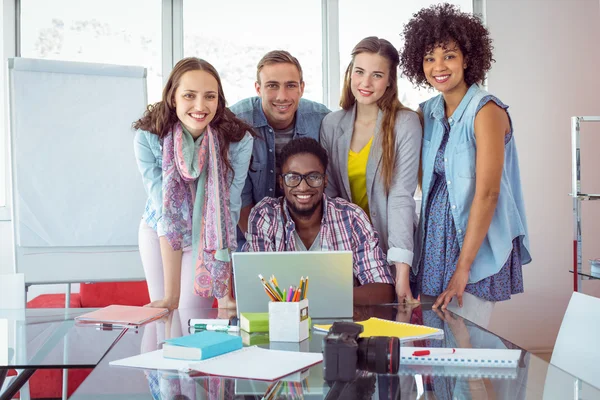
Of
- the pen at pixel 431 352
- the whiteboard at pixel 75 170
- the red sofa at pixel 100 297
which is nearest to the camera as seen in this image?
the pen at pixel 431 352

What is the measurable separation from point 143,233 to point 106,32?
2.34 metres

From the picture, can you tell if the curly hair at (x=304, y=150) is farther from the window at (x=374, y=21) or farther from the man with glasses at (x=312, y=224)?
the window at (x=374, y=21)

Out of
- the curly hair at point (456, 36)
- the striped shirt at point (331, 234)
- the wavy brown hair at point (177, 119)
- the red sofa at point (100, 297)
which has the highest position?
the curly hair at point (456, 36)

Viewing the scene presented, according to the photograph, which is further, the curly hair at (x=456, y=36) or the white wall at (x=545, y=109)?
the white wall at (x=545, y=109)

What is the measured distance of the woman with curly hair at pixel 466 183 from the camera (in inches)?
Result: 81.5

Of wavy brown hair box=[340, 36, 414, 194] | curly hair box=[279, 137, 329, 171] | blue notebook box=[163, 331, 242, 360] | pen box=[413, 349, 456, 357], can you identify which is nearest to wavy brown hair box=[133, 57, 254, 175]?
curly hair box=[279, 137, 329, 171]

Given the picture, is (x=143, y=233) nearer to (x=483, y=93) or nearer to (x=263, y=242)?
(x=263, y=242)

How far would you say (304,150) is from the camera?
2.24 m

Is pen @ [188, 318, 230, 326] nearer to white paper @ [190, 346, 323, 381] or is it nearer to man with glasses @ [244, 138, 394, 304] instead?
white paper @ [190, 346, 323, 381]

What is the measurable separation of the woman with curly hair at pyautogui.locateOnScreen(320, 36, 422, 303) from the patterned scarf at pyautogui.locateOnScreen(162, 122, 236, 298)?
1.50 ft

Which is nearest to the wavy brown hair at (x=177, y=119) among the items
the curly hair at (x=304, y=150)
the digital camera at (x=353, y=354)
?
the curly hair at (x=304, y=150)

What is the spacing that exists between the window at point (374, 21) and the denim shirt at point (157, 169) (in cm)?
223

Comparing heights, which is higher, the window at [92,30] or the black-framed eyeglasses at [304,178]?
the window at [92,30]

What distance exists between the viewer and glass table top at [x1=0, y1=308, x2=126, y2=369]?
1.27 m
